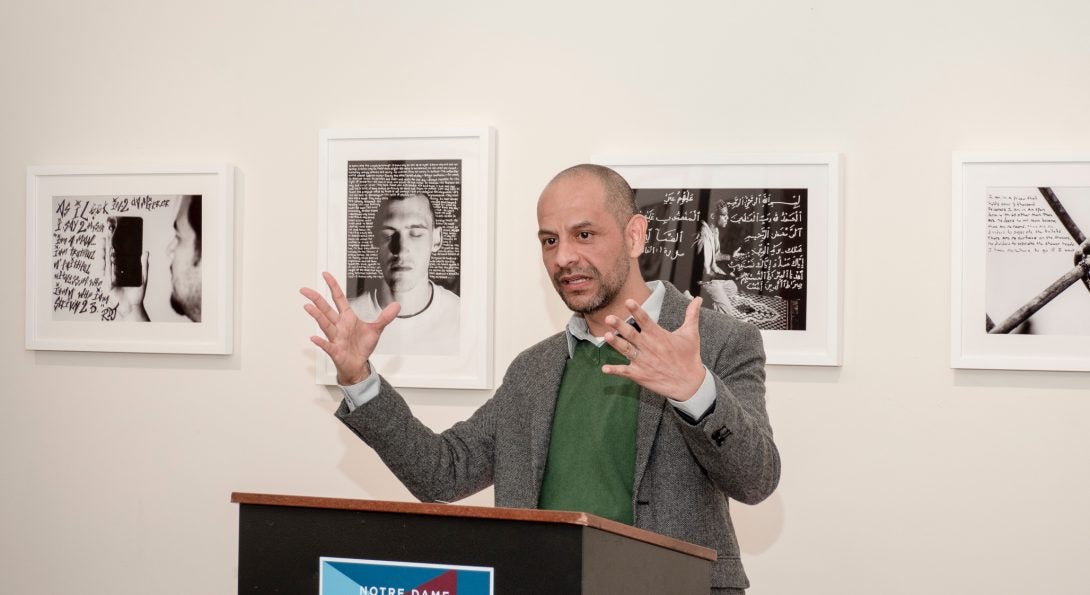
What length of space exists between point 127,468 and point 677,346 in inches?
88.7

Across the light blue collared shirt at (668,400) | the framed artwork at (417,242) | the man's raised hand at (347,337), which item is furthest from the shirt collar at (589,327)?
the framed artwork at (417,242)

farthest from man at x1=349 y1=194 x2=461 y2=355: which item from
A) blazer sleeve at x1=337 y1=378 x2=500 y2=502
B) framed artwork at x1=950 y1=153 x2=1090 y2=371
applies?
framed artwork at x1=950 y1=153 x2=1090 y2=371

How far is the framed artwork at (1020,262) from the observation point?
2.84 meters

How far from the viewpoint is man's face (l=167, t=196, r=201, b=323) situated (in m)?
3.31

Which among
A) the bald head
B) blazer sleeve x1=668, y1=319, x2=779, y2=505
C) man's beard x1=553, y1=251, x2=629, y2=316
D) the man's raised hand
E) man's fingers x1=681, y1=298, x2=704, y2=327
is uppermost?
the bald head

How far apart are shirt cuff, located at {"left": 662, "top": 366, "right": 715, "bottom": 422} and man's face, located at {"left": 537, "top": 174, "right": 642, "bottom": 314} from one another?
1.71ft

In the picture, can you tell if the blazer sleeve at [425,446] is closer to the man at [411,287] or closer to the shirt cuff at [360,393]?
the shirt cuff at [360,393]

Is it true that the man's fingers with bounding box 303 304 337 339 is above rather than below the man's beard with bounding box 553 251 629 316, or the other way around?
below

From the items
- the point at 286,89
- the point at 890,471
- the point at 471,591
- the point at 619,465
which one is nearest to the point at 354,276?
the point at 286,89

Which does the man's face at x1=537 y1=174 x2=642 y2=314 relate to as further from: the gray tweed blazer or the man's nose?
the gray tweed blazer

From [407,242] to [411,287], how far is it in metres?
0.13

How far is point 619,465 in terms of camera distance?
216cm

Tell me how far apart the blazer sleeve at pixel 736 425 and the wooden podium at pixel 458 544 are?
24 cm

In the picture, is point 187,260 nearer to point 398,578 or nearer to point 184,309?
point 184,309
